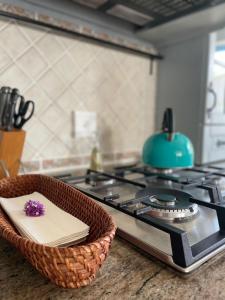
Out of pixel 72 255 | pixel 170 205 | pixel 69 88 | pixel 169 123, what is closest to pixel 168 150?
pixel 169 123

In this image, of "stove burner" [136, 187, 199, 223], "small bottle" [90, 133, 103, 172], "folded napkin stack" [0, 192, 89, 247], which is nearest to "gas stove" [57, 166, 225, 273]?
"stove burner" [136, 187, 199, 223]

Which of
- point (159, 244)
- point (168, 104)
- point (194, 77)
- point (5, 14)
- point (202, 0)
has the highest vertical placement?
point (202, 0)

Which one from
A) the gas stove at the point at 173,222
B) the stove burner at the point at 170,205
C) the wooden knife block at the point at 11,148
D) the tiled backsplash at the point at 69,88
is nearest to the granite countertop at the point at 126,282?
the gas stove at the point at 173,222

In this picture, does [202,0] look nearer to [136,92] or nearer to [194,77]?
[194,77]

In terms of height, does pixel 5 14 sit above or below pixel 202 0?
below

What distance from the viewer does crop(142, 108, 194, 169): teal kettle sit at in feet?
2.79

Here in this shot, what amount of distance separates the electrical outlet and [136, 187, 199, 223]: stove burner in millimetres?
521

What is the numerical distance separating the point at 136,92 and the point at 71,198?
89cm

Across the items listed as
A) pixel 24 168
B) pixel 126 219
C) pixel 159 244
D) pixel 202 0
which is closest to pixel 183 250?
pixel 159 244

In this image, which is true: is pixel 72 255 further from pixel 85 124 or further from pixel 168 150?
pixel 85 124

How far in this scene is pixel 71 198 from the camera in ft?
1.72

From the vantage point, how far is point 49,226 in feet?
1.44

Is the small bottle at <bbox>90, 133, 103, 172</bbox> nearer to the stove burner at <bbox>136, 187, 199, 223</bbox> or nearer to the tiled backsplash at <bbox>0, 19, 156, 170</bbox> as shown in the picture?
the tiled backsplash at <bbox>0, 19, 156, 170</bbox>

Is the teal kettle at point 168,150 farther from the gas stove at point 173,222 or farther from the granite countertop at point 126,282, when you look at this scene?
the granite countertop at point 126,282
